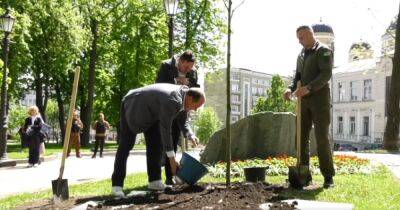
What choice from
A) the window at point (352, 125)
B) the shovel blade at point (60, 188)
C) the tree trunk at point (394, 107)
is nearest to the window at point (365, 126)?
the window at point (352, 125)

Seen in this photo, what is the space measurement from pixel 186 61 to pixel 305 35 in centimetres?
164

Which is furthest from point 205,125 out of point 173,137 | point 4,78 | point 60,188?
point 60,188

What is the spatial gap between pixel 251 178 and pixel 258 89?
123539 mm

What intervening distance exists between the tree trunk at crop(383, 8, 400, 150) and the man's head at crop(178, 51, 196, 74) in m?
16.4

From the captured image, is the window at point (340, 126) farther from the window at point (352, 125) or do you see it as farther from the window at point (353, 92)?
the window at point (353, 92)

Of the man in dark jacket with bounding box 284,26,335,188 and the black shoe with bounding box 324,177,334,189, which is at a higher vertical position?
the man in dark jacket with bounding box 284,26,335,188

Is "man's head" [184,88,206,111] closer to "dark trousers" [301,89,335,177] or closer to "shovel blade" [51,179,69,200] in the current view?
"shovel blade" [51,179,69,200]

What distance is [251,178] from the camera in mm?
7535

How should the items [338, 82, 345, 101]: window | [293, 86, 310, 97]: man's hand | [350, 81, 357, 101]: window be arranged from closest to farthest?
1. [293, 86, 310, 97]: man's hand
2. [350, 81, 357, 101]: window
3. [338, 82, 345, 101]: window

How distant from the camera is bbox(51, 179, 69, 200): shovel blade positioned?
6156mm

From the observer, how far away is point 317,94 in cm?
721

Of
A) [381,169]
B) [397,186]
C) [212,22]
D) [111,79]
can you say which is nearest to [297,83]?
[397,186]

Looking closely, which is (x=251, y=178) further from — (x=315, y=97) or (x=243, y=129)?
(x=243, y=129)

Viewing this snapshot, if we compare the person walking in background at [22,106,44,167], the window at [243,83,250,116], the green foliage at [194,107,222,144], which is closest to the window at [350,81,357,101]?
the green foliage at [194,107,222,144]
